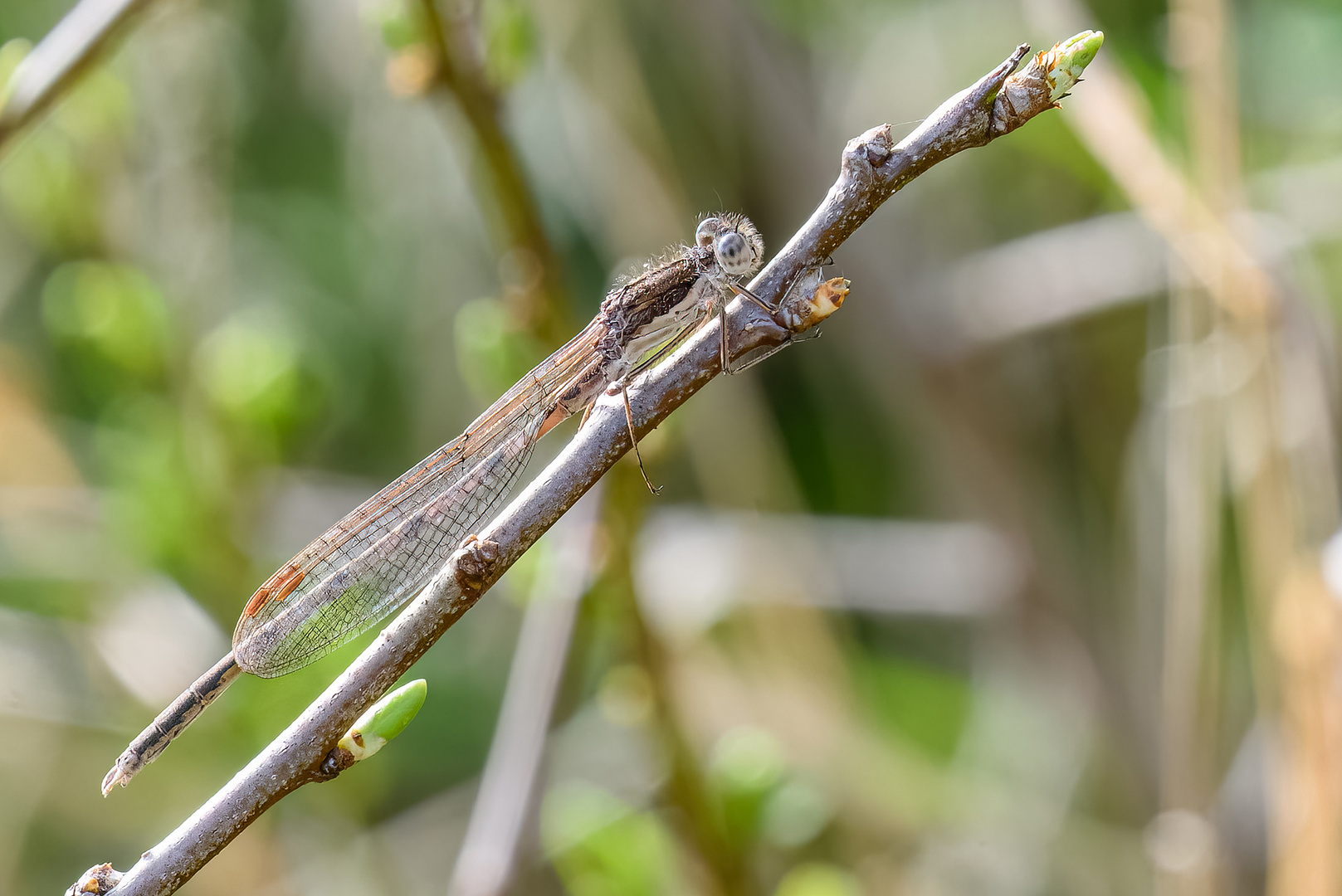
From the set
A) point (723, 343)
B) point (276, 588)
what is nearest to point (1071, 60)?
point (723, 343)

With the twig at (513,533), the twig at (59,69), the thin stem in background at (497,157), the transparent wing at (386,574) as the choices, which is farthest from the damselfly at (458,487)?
the twig at (59,69)

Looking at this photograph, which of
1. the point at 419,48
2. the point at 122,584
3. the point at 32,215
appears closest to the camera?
the point at 419,48

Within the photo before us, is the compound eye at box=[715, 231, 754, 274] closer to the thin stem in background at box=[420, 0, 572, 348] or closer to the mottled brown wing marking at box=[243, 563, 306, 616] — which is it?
the thin stem in background at box=[420, 0, 572, 348]

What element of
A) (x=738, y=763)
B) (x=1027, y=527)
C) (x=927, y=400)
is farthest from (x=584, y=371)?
(x=1027, y=527)

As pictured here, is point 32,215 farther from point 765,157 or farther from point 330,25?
point 765,157

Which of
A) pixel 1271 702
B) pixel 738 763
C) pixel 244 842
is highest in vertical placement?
pixel 244 842

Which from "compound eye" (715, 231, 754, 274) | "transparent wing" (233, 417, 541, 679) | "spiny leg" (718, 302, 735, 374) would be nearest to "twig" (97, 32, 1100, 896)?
"spiny leg" (718, 302, 735, 374)
